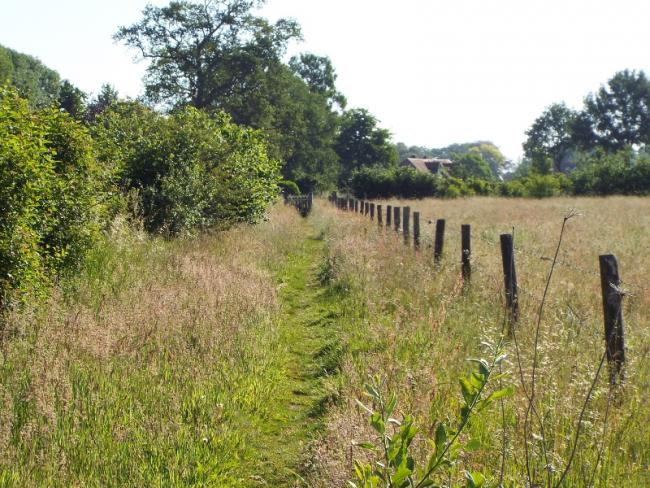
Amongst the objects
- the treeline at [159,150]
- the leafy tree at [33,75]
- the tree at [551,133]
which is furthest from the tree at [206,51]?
the tree at [551,133]

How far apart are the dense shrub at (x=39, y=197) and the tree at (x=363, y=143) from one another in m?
64.1

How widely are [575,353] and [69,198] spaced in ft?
19.9

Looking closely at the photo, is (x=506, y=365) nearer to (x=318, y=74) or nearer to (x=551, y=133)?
(x=318, y=74)

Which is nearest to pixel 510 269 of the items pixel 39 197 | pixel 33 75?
pixel 39 197

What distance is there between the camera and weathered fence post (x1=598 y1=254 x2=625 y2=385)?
4.23 m

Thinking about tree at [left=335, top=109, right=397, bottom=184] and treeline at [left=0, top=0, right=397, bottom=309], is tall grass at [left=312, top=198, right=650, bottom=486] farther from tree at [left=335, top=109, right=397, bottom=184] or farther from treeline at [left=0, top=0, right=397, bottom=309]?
tree at [left=335, top=109, right=397, bottom=184]

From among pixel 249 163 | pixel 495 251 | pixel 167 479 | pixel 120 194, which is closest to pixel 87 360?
pixel 167 479

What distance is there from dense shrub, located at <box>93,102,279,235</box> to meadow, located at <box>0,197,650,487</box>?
2247 mm

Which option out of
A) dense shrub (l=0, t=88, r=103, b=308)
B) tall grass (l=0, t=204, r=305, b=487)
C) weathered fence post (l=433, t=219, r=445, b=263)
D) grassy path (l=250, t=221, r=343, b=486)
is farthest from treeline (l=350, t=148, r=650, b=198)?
tall grass (l=0, t=204, r=305, b=487)

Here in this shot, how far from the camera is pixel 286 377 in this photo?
5.92 meters

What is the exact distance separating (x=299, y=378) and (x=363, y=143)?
221 feet

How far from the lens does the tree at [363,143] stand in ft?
233

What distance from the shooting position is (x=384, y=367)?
15.9ft

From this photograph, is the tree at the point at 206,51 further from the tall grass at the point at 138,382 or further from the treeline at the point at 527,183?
the tall grass at the point at 138,382
